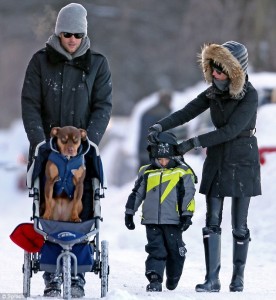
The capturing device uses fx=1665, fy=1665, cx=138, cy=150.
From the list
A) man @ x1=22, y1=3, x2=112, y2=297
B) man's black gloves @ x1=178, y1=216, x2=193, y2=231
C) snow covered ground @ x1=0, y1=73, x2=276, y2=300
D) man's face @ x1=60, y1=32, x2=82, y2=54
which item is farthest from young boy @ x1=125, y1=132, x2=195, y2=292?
man's face @ x1=60, y1=32, x2=82, y2=54

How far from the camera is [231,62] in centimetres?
1137

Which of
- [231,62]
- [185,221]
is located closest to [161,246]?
[185,221]

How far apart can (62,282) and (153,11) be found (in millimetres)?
56640

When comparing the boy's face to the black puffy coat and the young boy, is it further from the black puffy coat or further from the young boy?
the black puffy coat

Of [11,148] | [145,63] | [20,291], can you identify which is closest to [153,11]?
[145,63]

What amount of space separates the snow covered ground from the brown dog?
1.82 feet

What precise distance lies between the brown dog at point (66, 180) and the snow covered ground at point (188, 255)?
56cm

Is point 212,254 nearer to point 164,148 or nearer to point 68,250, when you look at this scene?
point 164,148

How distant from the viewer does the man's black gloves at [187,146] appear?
1123 centimetres

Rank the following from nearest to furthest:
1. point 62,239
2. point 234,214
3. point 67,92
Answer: point 62,239, point 67,92, point 234,214

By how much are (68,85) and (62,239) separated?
121 centimetres

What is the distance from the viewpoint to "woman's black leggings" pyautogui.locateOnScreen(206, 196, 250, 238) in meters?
11.6

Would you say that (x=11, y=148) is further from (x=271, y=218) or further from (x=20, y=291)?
(x=20, y=291)

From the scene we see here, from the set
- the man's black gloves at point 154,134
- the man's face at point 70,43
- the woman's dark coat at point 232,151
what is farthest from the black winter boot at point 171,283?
the man's face at point 70,43
